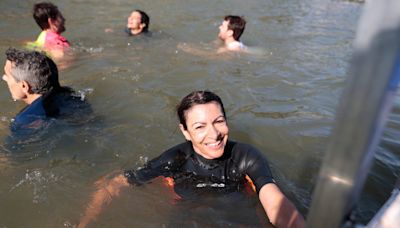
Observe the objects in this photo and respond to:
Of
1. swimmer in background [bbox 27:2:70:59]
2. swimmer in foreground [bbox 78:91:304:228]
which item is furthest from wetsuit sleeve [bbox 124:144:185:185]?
swimmer in background [bbox 27:2:70:59]

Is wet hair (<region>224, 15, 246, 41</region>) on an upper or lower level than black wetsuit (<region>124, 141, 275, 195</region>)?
upper

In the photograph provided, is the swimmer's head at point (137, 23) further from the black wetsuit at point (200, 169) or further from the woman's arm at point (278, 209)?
the woman's arm at point (278, 209)

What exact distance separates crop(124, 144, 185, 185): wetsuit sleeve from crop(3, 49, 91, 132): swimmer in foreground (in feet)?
4.33

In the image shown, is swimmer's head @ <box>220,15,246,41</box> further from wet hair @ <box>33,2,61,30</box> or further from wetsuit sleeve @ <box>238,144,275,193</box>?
wetsuit sleeve @ <box>238,144,275,193</box>

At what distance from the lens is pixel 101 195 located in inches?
125

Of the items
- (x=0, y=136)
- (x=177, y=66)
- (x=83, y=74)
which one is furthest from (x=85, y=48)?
(x=0, y=136)

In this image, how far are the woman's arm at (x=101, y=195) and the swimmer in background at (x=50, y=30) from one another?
3.74 metres

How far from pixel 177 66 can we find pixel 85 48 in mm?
2016

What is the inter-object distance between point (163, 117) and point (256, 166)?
210cm

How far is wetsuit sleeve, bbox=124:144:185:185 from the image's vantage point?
10.4 ft

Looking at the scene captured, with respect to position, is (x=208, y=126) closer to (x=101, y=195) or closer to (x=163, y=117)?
(x=101, y=195)

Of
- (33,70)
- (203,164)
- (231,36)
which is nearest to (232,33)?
(231,36)

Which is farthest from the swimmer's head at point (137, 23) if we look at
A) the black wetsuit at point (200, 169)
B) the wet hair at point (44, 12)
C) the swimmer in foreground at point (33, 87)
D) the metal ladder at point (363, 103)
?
the metal ladder at point (363, 103)

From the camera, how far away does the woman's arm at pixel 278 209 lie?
232cm
